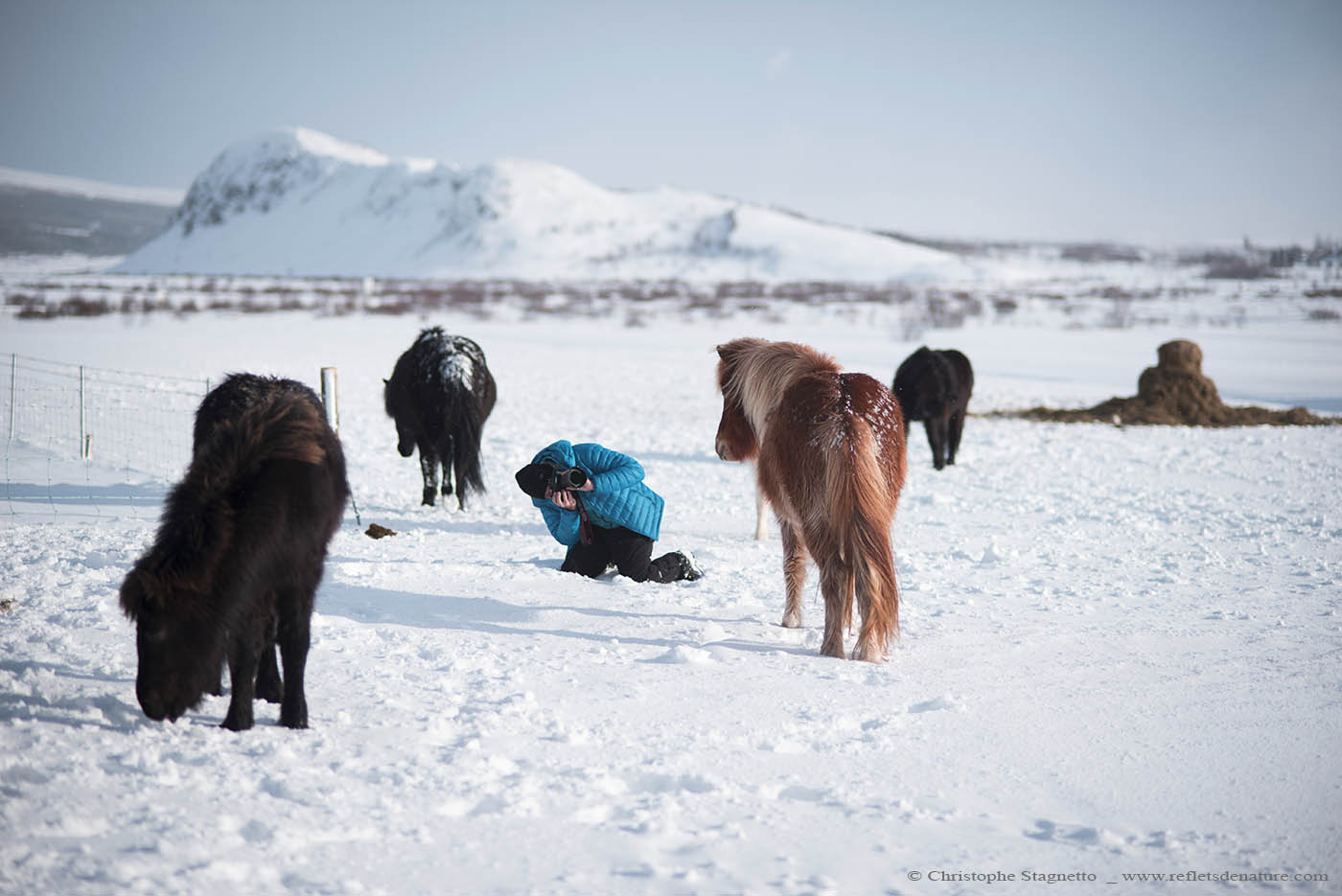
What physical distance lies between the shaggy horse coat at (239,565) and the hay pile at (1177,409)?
12.6 metres

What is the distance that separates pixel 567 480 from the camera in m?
5.06

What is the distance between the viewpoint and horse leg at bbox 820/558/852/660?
4207 mm

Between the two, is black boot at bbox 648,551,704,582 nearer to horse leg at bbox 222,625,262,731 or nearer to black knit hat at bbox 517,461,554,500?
black knit hat at bbox 517,461,554,500

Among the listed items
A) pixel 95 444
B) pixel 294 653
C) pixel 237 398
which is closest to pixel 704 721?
pixel 294 653

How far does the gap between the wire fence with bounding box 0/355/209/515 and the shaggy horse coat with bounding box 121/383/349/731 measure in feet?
14.8

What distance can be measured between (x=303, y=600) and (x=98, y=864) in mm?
1061

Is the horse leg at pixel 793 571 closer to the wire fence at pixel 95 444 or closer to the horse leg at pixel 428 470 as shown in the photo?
the wire fence at pixel 95 444

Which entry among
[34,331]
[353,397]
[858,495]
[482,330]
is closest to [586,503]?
[858,495]

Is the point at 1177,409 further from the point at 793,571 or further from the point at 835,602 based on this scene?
the point at 835,602

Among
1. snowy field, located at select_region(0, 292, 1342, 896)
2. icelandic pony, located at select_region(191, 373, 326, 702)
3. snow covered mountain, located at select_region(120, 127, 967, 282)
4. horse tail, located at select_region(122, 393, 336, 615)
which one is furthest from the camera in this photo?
snow covered mountain, located at select_region(120, 127, 967, 282)

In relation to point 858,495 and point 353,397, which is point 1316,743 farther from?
point 353,397

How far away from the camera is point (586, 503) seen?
17.5 feet

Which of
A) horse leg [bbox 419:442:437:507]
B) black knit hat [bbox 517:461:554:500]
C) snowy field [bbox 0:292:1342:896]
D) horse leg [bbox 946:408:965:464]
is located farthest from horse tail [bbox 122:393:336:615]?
horse leg [bbox 946:408:965:464]

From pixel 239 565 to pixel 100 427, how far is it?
8244 millimetres
